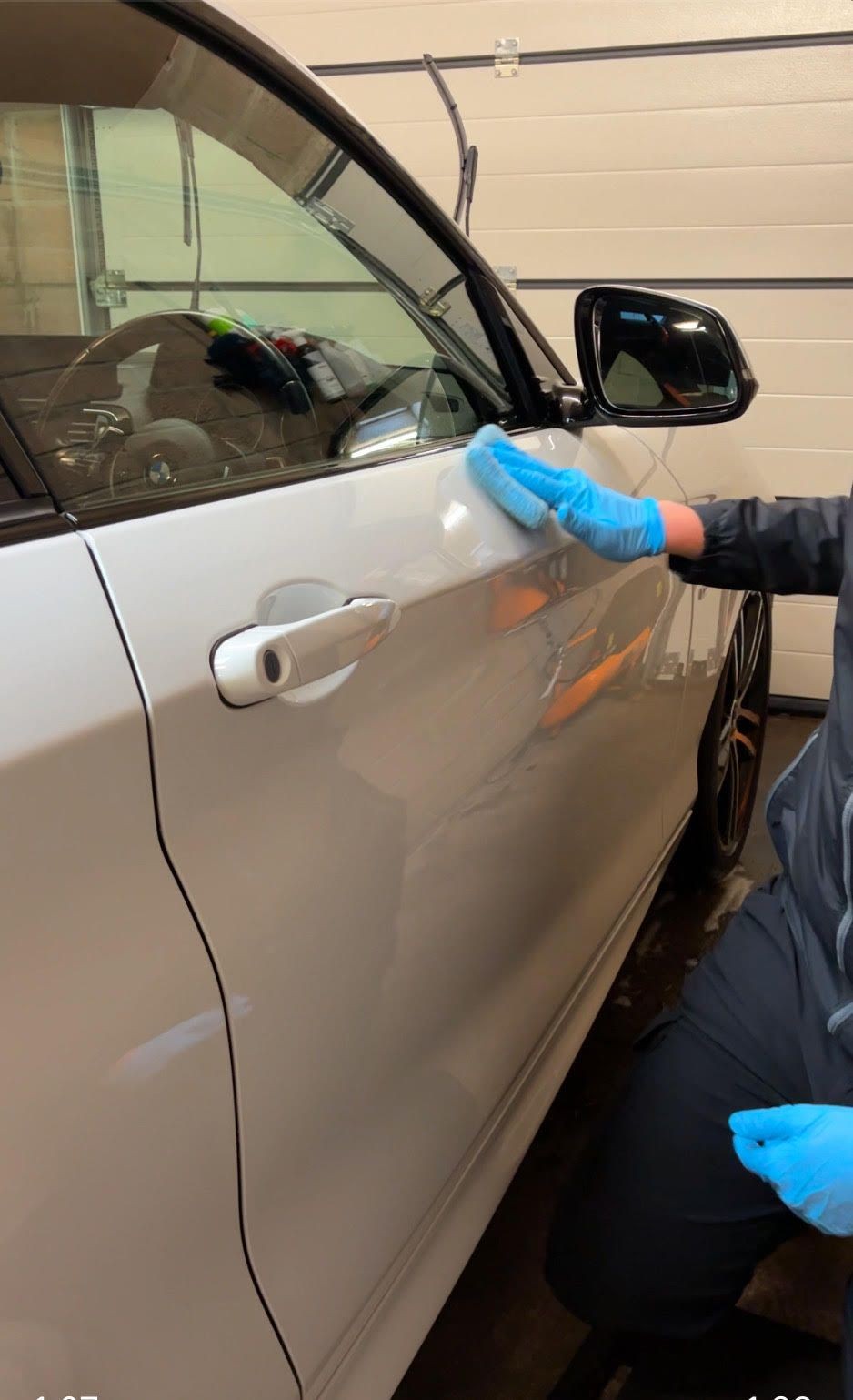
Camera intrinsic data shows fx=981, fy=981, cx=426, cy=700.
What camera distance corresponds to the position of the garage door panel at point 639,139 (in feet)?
11.3

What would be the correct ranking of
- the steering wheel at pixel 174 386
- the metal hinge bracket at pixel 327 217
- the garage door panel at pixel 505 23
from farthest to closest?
1. the garage door panel at pixel 505 23
2. the metal hinge bracket at pixel 327 217
3. the steering wheel at pixel 174 386

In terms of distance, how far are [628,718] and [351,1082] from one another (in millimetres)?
797

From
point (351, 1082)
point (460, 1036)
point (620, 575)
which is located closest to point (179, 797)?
point (351, 1082)

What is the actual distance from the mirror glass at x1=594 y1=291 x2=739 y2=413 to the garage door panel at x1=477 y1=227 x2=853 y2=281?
96.3 inches

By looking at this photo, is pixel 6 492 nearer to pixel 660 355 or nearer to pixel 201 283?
pixel 201 283

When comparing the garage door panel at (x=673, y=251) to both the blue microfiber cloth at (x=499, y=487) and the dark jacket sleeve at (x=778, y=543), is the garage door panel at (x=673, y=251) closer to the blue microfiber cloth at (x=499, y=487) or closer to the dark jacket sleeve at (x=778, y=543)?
the dark jacket sleeve at (x=778, y=543)

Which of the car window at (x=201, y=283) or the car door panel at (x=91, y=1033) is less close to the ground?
the car window at (x=201, y=283)

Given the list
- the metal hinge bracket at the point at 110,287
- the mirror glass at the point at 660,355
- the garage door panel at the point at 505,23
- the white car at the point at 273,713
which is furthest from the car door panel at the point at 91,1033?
the garage door panel at the point at 505,23

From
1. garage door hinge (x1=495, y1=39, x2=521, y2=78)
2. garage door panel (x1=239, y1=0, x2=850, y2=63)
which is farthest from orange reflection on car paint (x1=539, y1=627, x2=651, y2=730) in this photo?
garage door hinge (x1=495, y1=39, x2=521, y2=78)

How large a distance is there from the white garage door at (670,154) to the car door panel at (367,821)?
113 inches

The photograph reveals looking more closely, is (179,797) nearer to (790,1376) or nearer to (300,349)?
(300,349)

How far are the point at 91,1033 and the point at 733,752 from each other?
1.98 m

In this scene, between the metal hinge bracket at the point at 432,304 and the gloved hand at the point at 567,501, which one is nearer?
the gloved hand at the point at 567,501

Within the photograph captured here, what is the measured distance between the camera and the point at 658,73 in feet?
11.5
